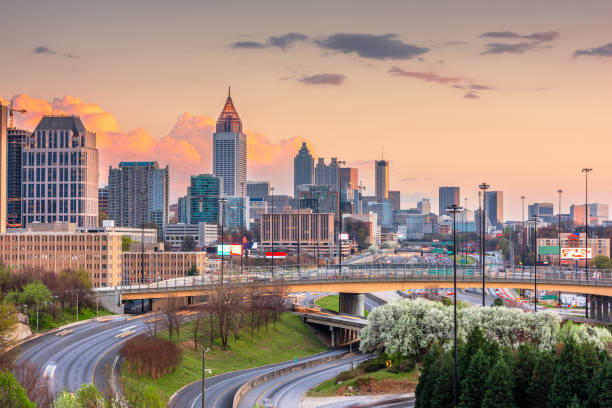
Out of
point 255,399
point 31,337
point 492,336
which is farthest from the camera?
point 31,337

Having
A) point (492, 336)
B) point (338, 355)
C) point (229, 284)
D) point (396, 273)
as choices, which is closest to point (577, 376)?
point (492, 336)

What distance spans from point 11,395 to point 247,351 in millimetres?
53158

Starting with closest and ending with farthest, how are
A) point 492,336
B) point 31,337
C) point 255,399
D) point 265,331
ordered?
point 255,399, point 492,336, point 31,337, point 265,331

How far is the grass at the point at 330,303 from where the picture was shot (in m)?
139

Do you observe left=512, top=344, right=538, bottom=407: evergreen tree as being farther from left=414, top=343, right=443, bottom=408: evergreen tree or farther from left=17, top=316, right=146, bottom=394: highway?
left=17, top=316, right=146, bottom=394: highway

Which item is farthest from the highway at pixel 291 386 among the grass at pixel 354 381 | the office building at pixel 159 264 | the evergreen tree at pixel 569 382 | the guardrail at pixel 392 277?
the office building at pixel 159 264

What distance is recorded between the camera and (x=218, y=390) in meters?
72.1

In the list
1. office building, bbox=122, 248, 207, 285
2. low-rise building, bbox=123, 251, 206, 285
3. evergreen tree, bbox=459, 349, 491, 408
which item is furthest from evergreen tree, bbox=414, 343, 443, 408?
office building, bbox=122, 248, 207, 285

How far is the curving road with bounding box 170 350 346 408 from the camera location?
65375 millimetres

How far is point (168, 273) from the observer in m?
192

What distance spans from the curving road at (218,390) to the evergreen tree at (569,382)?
2866 cm

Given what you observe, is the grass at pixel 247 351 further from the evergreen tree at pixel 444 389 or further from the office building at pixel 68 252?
the office building at pixel 68 252

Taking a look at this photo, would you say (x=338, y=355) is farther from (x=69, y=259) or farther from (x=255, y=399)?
(x=69, y=259)

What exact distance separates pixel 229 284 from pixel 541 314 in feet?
137
